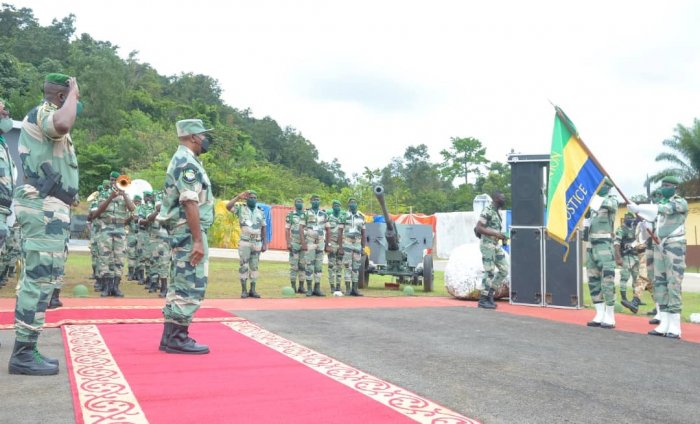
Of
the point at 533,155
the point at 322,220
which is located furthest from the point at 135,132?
the point at 533,155

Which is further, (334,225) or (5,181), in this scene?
(334,225)

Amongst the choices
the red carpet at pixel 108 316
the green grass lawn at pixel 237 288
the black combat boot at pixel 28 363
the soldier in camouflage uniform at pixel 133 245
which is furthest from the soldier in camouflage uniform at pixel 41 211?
the soldier in camouflage uniform at pixel 133 245

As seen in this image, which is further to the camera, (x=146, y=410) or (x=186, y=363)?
(x=186, y=363)

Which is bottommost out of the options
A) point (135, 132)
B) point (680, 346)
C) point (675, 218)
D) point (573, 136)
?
point (680, 346)

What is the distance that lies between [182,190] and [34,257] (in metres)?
1.09

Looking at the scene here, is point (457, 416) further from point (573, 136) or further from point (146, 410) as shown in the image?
point (573, 136)

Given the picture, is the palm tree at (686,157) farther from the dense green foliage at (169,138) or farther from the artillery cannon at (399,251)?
the artillery cannon at (399,251)

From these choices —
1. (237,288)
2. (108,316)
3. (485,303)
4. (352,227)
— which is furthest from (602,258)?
(237,288)

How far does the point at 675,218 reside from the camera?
20.4ft

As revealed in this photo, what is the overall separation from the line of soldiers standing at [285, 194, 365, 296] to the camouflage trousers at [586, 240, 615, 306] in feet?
14.3

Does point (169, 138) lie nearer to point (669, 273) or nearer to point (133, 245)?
point (133, 245)

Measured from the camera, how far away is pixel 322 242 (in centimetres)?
1027

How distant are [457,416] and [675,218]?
15.4 feet

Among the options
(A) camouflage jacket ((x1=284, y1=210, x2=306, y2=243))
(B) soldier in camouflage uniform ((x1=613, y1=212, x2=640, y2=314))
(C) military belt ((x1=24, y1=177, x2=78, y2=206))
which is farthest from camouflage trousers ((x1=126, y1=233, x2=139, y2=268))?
(B) soldier in camouflage uniform ((x1=613, y1=212, x2=640, y2=314))
